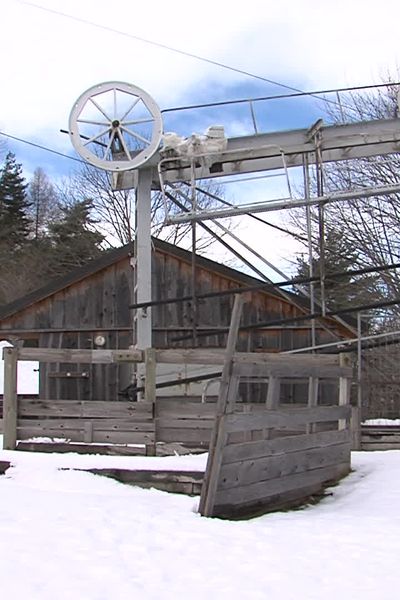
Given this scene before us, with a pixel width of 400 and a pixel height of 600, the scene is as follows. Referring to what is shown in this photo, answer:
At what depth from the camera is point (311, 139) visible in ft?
32.0

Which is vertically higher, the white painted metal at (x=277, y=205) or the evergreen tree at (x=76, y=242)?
the evergreen tree at (x=76, y=242)

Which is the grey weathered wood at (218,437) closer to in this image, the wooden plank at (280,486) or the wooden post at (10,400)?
the wooden plank at (280,486)

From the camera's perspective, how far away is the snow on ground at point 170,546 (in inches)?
157

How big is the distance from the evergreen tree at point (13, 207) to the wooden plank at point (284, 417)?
36.1 metres

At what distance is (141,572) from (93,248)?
102 ft

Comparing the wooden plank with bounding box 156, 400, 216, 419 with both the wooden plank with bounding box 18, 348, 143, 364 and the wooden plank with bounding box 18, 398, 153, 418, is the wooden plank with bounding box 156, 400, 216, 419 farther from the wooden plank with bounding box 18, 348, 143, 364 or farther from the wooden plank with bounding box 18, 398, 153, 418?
the wooden plank with bounding box 18, 348, 143, 364

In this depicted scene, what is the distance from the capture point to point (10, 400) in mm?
8117

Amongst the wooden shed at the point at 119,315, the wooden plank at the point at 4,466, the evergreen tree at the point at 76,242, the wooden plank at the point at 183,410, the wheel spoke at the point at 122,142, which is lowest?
the wooden plank at the point at 4,466

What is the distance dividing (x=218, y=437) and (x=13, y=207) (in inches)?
1661

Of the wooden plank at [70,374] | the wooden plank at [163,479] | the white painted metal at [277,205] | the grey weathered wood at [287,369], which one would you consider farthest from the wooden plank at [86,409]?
the wooden plank at [70,374]

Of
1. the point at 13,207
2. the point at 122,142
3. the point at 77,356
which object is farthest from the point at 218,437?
the point at 13,207

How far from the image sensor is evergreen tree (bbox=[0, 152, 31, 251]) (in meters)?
43.4

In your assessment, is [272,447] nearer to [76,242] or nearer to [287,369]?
[287,369]

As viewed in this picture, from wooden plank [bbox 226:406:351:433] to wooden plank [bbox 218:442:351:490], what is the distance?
0.30m
